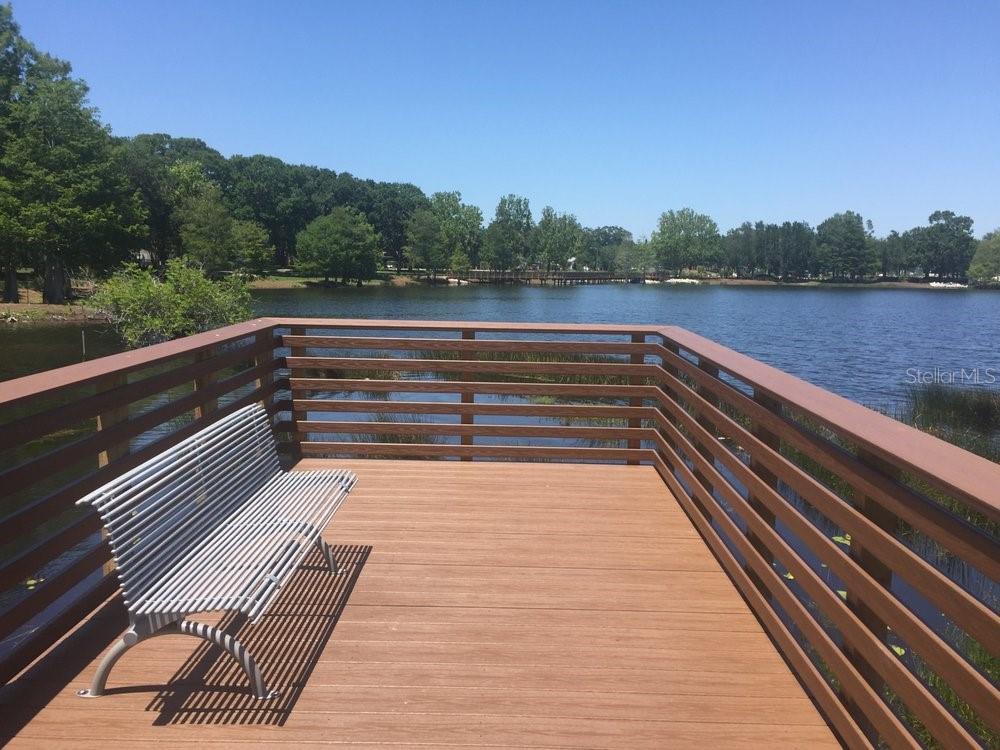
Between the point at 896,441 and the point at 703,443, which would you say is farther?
the point at 703,443

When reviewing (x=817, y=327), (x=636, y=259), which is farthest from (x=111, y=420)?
(x=636, y=259)

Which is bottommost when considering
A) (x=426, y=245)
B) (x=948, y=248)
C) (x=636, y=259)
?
(x=636, y=259)

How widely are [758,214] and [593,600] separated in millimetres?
124099

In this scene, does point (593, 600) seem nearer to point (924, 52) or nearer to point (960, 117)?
point (924, 52)

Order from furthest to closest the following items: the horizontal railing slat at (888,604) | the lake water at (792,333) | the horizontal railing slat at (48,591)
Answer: the lake water at (792,333) < the horizontal railing slat at (48,591) < the horizontal railing slat at (888,604)

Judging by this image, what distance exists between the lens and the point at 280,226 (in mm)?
80188

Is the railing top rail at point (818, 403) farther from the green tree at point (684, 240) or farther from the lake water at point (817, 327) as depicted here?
the green tree at point (684, 240)

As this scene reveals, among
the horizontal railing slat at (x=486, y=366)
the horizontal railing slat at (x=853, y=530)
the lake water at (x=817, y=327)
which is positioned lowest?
the lake water at (x=817, y=327)

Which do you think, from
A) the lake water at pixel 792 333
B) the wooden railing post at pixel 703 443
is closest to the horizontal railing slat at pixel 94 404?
the wooden railing post at pixel 703 443

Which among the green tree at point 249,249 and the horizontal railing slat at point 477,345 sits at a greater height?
the green tree at point 249,249

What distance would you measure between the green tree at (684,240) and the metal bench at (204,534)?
114 meters

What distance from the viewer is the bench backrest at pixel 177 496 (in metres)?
2.06

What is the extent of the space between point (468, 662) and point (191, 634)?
0.97 metres

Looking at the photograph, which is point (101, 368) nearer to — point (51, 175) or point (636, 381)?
point (636, 381)
